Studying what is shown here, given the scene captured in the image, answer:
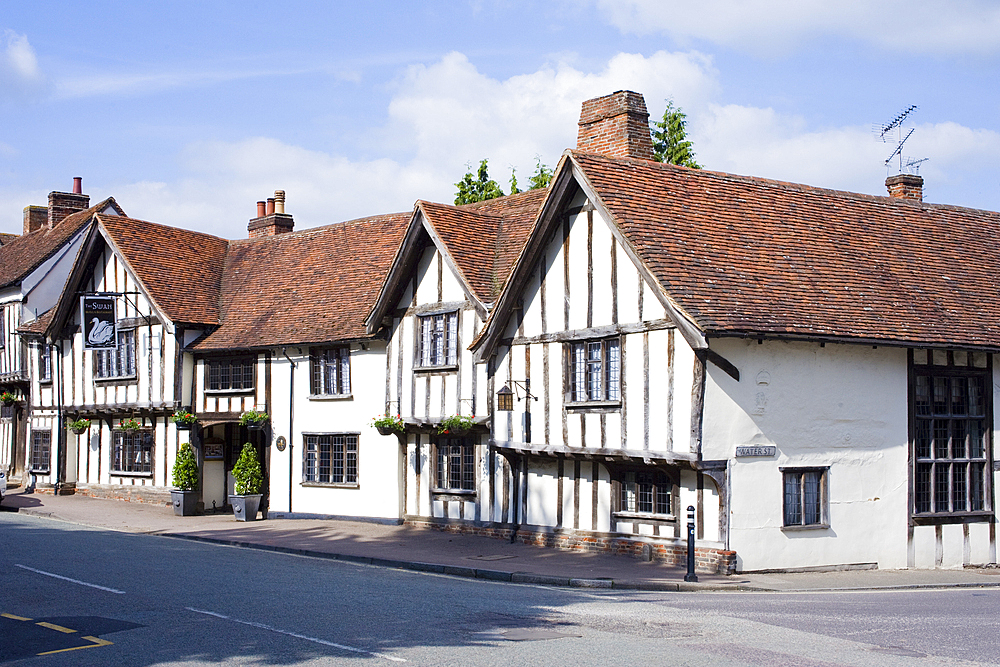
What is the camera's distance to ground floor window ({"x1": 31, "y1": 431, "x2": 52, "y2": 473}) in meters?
34.3

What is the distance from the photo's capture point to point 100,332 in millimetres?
29453

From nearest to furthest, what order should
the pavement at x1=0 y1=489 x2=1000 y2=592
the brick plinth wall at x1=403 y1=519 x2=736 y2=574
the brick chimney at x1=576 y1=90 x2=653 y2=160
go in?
the pavement at x1=0 y1=489 x2=1000 y2=592 → the brick plinth wall at x1=403 y1=519 x2=736 y2=574 → the brick chimney at x1=576 y1=90 x2=653 y2=160

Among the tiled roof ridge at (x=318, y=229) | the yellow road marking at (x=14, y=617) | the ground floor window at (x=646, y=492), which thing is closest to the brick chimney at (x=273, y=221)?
the tiled roof ridge at (x=318, y=229)

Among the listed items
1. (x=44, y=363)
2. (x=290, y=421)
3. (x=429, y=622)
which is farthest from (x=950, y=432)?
(x=44, y=363)

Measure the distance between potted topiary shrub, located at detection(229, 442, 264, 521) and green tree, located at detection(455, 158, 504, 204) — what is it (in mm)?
18230

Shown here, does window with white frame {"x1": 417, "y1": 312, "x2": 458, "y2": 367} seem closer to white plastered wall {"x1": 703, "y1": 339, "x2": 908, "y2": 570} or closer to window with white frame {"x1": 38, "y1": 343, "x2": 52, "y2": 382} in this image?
white plastered wall {"x1": 703, "y1": 339, "x2": 908, "y2": 570}

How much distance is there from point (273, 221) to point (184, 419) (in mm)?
8626

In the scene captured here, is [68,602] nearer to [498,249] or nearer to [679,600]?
[679,600]

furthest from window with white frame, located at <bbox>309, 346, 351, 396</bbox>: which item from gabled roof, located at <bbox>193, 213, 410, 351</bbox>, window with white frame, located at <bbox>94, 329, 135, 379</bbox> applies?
window with white frame, located at <bbox>94, 329, 135, 379</bbox>

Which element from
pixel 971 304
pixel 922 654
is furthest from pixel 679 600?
pixel 971 304

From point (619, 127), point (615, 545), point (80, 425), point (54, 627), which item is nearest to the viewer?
point (54, 627)

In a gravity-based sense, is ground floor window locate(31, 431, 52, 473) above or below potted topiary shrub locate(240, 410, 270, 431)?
below

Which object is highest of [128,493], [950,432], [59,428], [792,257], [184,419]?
[792,257]

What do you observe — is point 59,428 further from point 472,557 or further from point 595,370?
point 595,370
